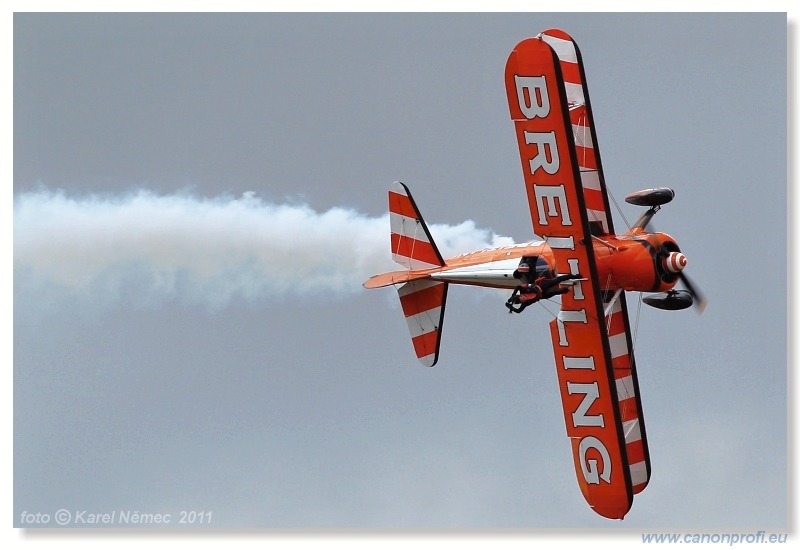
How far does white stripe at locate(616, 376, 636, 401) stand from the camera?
20062 mm

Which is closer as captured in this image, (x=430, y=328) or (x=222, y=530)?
(x=222, y=530)

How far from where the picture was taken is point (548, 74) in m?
17.6

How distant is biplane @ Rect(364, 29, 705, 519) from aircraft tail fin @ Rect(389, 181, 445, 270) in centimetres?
1

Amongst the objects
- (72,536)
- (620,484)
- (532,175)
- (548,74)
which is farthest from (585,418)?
(72,536)

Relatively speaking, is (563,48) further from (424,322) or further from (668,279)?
(424,322)

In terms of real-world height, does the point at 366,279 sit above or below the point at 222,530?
above

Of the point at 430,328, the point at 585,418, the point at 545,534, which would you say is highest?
the point at 430,328

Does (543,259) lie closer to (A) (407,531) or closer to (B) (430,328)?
(B) (430,328)

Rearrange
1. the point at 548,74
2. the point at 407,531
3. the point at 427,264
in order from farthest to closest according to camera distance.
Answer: the point at 427,264 → the point at 407,531 → the point at 548,74

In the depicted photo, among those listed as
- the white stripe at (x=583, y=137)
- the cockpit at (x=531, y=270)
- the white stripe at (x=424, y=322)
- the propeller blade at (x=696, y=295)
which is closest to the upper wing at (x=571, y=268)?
the cockpit at (x=531, y=270)

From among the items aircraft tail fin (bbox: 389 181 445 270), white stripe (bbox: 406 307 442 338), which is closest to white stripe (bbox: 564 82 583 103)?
aircraft tail fin (bbox: 389 181 445 270)

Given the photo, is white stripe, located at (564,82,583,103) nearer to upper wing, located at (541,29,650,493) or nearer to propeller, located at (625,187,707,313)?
upper wing, located at (541,29,650,493)

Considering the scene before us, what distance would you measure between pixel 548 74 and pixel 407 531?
20.4 feet

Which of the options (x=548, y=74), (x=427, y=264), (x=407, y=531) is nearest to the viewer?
Result: (x=548, y=74)
